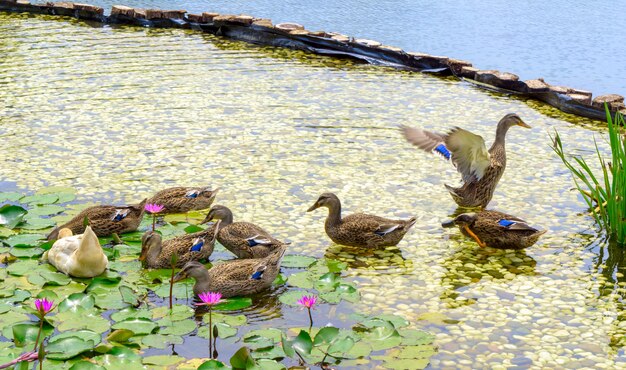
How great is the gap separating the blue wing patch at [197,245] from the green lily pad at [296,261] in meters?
0.50

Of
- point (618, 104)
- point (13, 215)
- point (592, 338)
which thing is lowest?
point (13, 215)

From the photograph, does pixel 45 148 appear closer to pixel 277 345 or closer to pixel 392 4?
pixel 277 345

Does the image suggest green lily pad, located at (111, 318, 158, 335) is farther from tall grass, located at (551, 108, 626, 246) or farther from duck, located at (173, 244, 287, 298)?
tall grass, located at (551, 108, 626, 246)

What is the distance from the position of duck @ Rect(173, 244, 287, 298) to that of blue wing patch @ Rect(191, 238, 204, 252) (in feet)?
1.00

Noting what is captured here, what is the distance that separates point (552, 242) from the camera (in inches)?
236

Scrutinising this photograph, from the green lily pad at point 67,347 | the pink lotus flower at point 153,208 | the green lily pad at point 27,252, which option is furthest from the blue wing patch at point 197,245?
the green lily pad at point 67,347

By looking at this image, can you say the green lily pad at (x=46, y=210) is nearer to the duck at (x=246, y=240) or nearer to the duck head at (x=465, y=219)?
the duck at (x=246, y=240)

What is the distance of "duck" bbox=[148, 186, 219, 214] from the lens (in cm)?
622

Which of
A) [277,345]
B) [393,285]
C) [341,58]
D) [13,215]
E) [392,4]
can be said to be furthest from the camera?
[392,4]

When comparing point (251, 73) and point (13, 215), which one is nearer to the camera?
point (13, 215)

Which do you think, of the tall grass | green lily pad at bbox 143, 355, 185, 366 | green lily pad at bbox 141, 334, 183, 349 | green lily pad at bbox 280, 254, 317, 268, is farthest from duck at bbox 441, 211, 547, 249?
green lily pad at bbox 143, 355, 185, 366

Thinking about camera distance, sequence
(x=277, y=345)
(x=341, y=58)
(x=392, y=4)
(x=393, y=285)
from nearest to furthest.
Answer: (x=277, y=345) → (x=393, y=285) → (x=341, y=58) → (x=392, y=4)

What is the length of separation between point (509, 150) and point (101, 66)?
5.05 meters

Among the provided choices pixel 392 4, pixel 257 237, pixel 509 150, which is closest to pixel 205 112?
pixel 509 150
